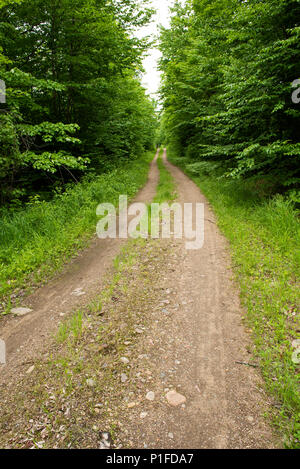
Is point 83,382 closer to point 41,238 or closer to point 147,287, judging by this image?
point 147,287

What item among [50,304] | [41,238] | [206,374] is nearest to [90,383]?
[206,374]

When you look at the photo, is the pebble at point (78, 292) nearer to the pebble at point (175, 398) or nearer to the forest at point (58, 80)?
the pebble at point (175, 398)

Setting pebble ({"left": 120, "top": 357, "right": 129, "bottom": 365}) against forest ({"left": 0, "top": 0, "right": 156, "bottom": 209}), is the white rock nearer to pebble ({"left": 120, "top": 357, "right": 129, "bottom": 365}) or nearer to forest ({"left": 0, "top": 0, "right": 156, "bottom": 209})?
pebble ({"left": 120, "top": 357, "right": 129, "bottom": 365})

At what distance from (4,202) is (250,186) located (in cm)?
952

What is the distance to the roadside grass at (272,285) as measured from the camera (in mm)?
2271

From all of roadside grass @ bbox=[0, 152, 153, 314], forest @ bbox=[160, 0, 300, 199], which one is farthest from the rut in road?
forest @ bbox=[160, 0, 300, 199]

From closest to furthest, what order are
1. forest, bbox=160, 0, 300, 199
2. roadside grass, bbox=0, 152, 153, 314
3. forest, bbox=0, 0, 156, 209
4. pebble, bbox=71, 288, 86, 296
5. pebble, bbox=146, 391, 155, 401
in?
pebble, bbox=146, 391, 155, 401 → pebble, bbox=71, 288, 86, 296 → roadside grass, bbox=0, 152, 153, 314 → forest, bbox=160, 0, 300, 199 → forest, bbox=0, 0, 156, 209

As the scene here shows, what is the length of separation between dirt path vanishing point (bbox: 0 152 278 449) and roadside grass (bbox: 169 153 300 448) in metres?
0.17

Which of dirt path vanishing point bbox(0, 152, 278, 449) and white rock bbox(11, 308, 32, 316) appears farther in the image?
white rock bbox(11, 308, 32, 316)

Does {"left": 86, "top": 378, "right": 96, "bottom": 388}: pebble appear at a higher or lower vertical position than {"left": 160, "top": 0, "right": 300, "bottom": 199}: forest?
lower

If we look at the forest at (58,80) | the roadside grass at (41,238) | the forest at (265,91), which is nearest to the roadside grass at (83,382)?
the roadside grass at (41,238)

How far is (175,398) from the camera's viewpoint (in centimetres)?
234

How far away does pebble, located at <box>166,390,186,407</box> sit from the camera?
230 cm

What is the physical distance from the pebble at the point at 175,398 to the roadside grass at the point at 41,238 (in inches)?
122
